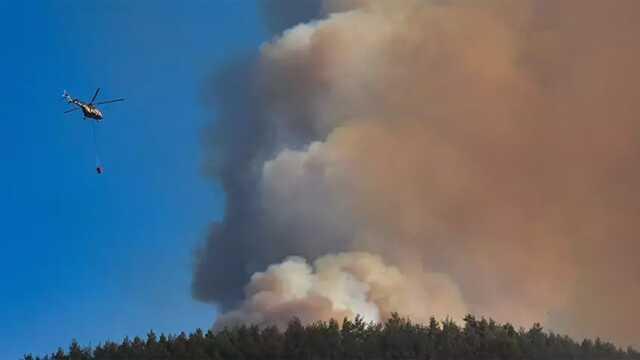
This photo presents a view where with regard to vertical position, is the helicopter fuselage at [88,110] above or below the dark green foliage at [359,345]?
above

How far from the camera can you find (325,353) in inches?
5566

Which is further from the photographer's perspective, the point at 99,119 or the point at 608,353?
the point at 608,353

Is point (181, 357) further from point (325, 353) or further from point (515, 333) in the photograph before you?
point (515, 333)

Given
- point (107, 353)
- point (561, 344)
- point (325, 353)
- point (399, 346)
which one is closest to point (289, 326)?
point (325, 353)

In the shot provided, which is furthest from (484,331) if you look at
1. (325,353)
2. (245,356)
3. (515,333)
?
(245,356)

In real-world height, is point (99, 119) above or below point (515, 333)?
above

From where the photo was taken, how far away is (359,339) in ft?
468

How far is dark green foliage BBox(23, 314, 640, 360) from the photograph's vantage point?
456 ft

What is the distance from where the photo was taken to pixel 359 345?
140m

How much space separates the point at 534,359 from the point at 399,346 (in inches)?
777

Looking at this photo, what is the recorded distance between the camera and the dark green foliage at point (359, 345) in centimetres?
13900

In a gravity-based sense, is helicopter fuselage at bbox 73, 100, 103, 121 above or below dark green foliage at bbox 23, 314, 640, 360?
above

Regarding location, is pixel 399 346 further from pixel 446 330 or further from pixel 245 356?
pixel 245 356

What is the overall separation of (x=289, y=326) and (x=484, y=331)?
95.7 feet
